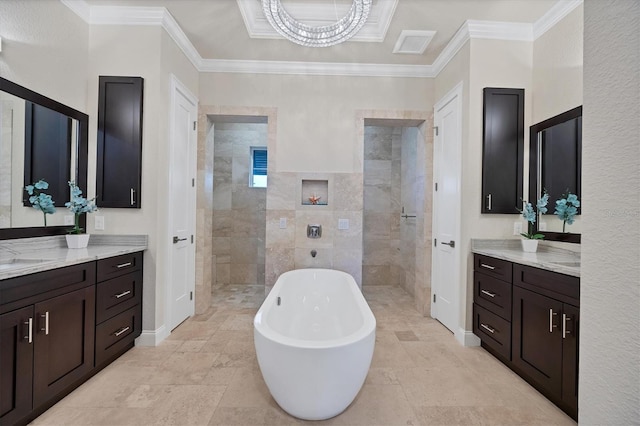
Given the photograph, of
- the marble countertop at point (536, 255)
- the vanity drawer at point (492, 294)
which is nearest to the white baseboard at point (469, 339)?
the vanity drawer at point (492, 294)

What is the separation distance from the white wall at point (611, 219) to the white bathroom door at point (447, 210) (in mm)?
2028

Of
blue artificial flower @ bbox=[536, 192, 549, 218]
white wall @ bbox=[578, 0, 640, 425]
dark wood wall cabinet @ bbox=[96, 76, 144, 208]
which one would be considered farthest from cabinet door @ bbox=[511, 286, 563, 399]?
dark wood wall cabinet @ bbox=[96, 76, 144, 208]

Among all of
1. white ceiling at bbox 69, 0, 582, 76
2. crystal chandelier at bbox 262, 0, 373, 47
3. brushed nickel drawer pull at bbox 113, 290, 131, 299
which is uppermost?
white ceiling at bbox 69, 0, 582, 76

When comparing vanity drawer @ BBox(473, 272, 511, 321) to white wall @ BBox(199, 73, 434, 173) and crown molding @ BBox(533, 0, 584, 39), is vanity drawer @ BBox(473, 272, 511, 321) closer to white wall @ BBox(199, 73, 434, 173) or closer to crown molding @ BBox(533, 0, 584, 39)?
white wall @ BBox(199, 73, 434, 173)

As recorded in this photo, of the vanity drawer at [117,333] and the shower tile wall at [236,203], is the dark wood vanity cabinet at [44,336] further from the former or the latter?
the shower tile wall at [236,203]

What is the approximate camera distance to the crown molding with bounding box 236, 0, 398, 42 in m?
2.40

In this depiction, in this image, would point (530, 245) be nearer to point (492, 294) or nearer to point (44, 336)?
point (492, 294)

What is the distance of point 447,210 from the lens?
291 centimetres

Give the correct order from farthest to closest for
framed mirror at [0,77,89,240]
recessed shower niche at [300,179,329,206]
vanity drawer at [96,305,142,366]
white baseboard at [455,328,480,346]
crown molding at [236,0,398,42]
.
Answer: recessed shower niche at [300,179,329,206], white baseboard at [455,328,480,346], crown molding at [236,0,398,42], vanity drawer at [96,305,142,366], framed mirror at [0,77,89,240]

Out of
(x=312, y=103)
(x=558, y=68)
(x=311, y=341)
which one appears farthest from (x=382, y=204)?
(x=311, y=341)

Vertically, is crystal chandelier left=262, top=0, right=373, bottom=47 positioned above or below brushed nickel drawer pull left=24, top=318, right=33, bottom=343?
above

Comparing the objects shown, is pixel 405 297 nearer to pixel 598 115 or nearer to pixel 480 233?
pixel 480 233

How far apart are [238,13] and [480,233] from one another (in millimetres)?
2854

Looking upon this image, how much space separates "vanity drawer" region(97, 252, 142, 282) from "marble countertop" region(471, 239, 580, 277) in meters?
2.89
